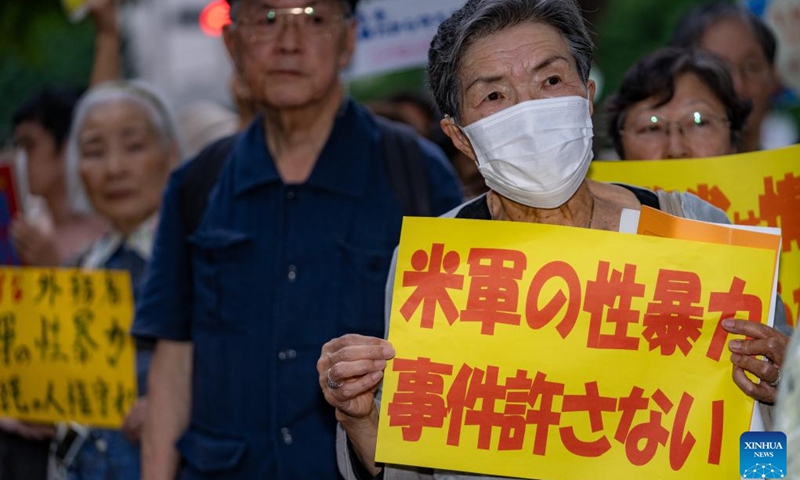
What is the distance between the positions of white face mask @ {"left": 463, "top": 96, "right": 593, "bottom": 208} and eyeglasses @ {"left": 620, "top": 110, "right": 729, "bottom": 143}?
3.69 ft

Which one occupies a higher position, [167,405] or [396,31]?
[396,31]

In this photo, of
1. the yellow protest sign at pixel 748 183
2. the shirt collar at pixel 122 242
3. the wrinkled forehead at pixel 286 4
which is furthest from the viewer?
the shirt collar at pixel 122 242

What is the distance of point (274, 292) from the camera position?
172 inches

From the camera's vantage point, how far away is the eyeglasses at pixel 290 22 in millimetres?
4574

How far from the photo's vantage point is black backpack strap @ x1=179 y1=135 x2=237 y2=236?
4.60m

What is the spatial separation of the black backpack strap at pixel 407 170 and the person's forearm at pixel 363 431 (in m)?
1.16

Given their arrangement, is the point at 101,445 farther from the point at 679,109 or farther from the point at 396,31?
the point at 396,31

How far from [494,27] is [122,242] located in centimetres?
297

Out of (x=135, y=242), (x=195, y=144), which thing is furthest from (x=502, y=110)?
(x=195, y=144)

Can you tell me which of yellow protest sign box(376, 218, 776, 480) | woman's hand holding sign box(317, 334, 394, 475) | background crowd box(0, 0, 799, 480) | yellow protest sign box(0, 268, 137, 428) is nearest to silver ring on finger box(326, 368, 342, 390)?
woman's hand holding sign box(317, 334, 394, 475)

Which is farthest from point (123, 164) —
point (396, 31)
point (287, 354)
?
point (396, 31)

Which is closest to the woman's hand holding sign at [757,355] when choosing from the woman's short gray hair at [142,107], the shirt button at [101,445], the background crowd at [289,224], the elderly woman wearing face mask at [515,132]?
the elderly woman wearing face mask at [515,132]

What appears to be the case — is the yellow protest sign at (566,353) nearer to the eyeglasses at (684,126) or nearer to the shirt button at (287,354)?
the shirt button at (287,354)

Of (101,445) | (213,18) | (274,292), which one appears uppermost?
(213,18)
